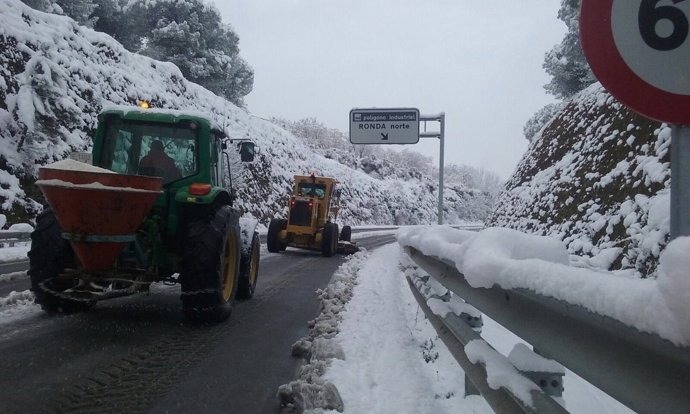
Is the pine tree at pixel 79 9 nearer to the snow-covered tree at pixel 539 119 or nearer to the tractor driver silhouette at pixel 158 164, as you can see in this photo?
the snow-covered tree at pixel 539 119

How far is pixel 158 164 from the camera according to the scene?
6.06m

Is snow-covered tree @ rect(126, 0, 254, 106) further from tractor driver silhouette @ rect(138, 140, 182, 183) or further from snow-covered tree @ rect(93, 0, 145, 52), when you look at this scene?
tractor driver silhouette @ rect(138, 140, 182, 183)

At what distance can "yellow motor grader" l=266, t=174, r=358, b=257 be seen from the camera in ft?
51.3

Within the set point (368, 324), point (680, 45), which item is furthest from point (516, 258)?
point (368, 324)

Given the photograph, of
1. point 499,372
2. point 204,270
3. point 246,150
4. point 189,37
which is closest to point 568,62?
point 246,150

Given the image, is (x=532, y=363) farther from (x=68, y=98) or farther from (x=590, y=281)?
(x=68, y=98)

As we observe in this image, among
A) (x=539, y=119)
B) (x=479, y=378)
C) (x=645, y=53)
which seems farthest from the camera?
(x=539, y=119)

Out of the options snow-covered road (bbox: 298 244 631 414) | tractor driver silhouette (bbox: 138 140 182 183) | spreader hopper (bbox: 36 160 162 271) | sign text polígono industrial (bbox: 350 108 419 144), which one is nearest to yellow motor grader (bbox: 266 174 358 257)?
sign text polígono industrial (bbox: 350 108 419 144)

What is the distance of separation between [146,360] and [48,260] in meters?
1.74

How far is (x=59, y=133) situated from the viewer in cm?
1677

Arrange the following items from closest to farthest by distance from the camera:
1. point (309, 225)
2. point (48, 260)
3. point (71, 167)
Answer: point (71, 167) → point (48, 260) → point (309, 225)

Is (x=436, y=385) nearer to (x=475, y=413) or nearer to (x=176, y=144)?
(x=475, y=413)

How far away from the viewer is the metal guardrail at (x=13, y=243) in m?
9.12

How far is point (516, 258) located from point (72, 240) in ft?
12.4
